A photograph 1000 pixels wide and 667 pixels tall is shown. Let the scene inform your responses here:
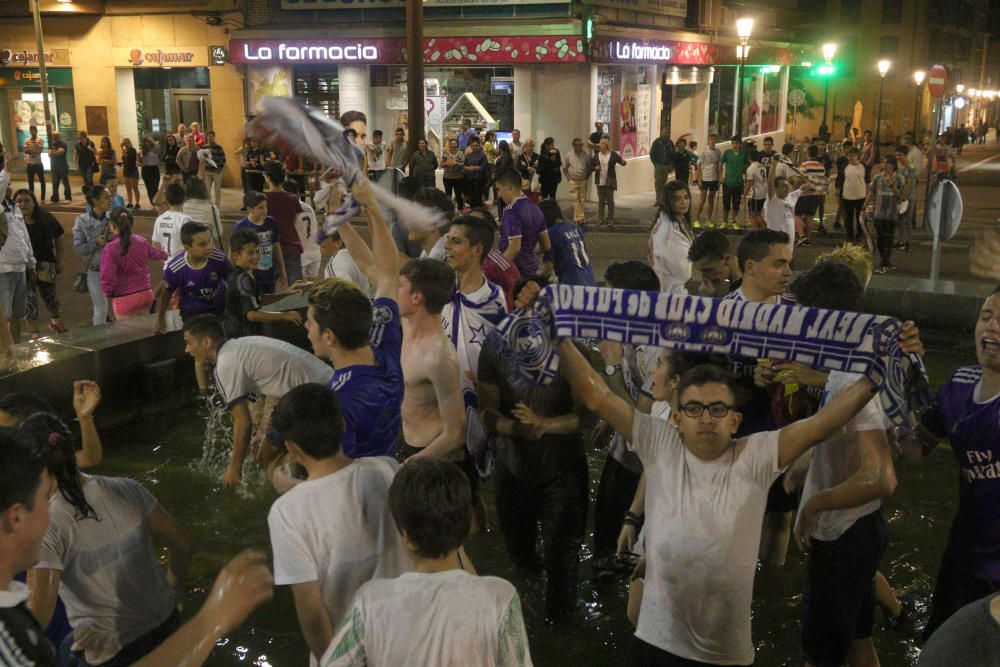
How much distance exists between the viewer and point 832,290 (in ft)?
13.6

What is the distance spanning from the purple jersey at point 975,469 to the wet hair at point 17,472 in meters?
3.21

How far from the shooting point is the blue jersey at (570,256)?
343 inches

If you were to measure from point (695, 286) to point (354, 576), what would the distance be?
9.06m

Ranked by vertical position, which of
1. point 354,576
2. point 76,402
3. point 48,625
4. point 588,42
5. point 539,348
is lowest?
point 48,625

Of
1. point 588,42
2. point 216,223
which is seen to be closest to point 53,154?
point 588,42

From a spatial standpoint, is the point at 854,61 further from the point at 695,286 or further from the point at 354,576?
the point at 354,576

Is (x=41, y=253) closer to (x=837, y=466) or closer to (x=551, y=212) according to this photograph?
(x=551, y=212)

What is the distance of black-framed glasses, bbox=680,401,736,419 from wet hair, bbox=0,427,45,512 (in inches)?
75.8

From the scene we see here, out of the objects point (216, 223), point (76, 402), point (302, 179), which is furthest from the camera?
point (302, 179)

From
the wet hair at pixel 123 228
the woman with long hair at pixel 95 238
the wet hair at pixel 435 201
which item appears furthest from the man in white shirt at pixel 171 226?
the wet hair at pixel 435 201

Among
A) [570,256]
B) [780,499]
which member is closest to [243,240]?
[570,256]

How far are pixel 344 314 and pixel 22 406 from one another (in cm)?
122

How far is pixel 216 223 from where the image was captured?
10320 millimetres

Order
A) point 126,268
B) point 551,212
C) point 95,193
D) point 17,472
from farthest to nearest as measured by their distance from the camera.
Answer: point 95,193 < point 551,212 < point 126,268 < point 17,472
